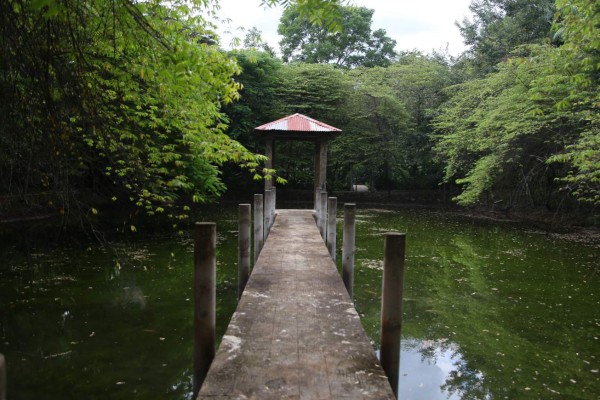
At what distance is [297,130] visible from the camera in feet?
49.7

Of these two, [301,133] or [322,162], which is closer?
[301,133]

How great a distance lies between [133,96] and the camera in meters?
5.47

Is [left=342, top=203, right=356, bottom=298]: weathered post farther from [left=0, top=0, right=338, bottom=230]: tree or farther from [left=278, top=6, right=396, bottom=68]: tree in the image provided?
[left=278, top=6, right=396, bottom=68]: tree

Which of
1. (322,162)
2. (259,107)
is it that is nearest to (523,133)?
(322,162)

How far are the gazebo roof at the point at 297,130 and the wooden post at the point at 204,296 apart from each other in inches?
469

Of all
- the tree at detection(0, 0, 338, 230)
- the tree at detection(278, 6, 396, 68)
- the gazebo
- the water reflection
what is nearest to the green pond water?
the water reflection

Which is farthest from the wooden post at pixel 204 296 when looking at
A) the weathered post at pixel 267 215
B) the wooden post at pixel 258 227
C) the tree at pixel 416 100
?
the tree at pixel 416 100

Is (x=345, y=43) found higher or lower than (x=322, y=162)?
higher

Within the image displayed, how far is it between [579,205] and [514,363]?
14.7 metres

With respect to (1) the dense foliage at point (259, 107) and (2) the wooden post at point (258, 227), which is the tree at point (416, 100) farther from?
(2) the wooden post at point (258, 227)

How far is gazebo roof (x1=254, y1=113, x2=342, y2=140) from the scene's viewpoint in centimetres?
1517

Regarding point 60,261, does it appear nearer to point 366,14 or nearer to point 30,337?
point 30,337

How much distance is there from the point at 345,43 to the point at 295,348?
42.1 meters

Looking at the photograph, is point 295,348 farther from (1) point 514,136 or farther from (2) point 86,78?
(1) point 514,136
